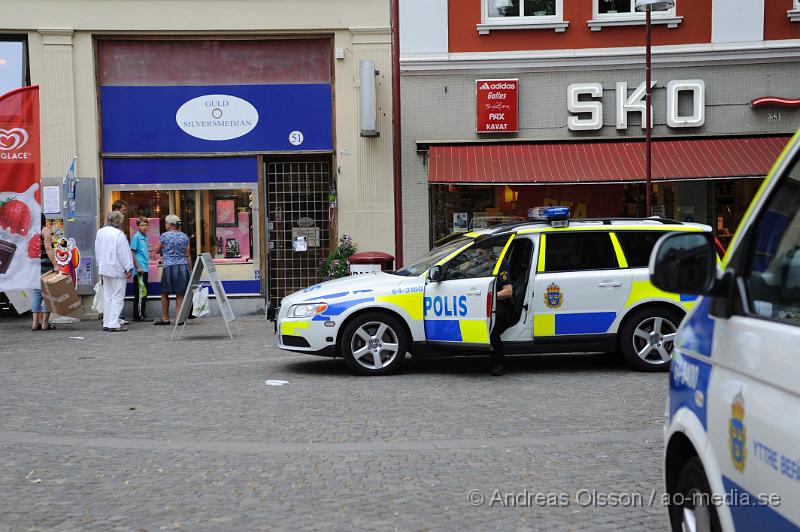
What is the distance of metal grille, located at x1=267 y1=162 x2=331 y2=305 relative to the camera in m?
17.5

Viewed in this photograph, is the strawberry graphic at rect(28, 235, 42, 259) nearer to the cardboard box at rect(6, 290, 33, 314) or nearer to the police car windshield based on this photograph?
the cardboard box at rect(6, 290, 33, 314)

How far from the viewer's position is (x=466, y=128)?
17.1 metres

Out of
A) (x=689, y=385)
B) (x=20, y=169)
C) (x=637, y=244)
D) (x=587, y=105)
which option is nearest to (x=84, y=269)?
(x=20, y=169)

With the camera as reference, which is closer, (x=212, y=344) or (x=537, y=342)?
(x=537, y=342)

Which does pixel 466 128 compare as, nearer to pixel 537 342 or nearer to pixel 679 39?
pixel 679 39

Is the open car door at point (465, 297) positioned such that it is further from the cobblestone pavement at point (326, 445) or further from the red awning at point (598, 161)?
the red awning at point (598, 161)

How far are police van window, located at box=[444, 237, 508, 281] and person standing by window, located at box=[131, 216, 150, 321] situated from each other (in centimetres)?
799

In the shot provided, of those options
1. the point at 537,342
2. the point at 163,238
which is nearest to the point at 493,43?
the point at 163,238

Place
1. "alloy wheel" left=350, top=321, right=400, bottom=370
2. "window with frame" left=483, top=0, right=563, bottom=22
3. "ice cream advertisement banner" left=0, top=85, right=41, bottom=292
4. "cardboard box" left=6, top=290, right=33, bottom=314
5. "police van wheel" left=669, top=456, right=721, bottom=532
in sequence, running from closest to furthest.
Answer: "police van wheel" left=669, top=456, right=721, bottom=532 < "alloy wheel" left=350, top=321, right=400, bottom=370 < "ice cream advertisement banner" left=0, top=85, right=41, bottom=292 < "cardboard box" left=6, top=290, right=33, bottom=314 < "window with frame" left=483, top=0, right=563, bottom=22

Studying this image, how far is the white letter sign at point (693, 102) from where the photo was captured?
16.9 meters

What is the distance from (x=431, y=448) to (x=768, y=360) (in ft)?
13.7

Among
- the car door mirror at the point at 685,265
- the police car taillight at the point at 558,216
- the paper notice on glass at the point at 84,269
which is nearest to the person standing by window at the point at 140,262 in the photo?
the paper notice on glass at the point at 84,269

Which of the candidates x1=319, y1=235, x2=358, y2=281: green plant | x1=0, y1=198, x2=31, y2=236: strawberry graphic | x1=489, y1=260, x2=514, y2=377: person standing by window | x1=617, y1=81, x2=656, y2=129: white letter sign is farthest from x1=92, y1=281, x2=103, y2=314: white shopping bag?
x1=617, y1=81, x2=656, y2=129: white letter sign

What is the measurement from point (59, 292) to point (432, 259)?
24.8 feet
